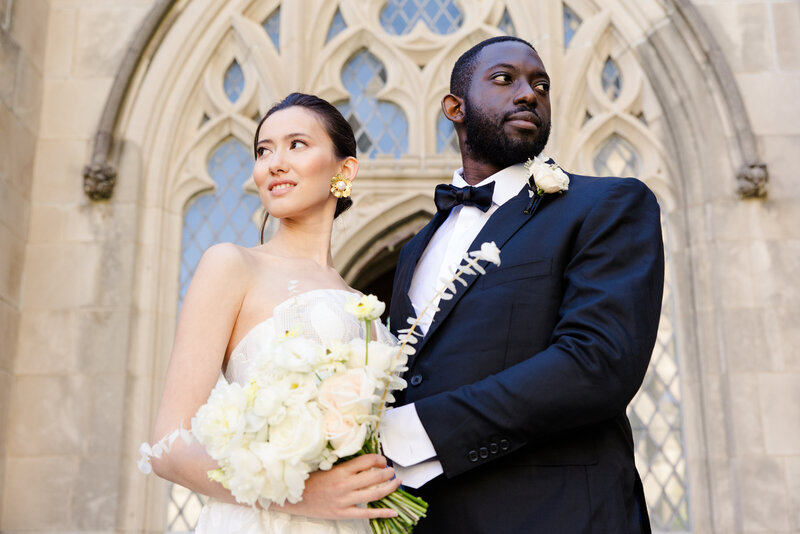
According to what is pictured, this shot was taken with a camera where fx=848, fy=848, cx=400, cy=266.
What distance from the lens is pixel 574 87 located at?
570cm

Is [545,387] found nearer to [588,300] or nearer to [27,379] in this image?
[588,300]

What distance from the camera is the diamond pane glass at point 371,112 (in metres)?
5.77

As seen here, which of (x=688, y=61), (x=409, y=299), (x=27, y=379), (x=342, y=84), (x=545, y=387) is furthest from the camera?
(x=342, y=84)

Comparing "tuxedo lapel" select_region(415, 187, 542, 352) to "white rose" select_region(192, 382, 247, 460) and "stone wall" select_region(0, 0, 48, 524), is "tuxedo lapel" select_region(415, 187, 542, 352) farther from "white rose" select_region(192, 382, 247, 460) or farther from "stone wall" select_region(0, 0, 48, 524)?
"stone wall" select_region(0, 0, 48, 524)

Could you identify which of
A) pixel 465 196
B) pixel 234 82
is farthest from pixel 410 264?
pixel 234 82

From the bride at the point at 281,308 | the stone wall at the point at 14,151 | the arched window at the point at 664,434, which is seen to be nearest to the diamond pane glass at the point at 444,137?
the arched window at the point at 664,434

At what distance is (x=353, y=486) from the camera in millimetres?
1614

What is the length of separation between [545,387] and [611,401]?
149mm

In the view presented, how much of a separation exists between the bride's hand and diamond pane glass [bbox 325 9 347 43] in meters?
4.81

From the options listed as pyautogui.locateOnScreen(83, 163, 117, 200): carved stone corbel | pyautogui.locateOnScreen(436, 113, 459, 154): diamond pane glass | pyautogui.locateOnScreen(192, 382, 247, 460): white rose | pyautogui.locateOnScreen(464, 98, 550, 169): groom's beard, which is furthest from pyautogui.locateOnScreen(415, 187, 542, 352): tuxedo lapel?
pyautogui.locateOnScreen(83, 163, 117, 200): carved stone corbel

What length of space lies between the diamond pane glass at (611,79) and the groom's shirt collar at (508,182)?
3898 millimetres

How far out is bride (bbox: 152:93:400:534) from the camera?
5.49 feet

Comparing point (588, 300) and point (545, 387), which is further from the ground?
point (588, 300)

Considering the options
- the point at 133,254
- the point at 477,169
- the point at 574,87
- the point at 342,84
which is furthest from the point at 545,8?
the point at 477,169
